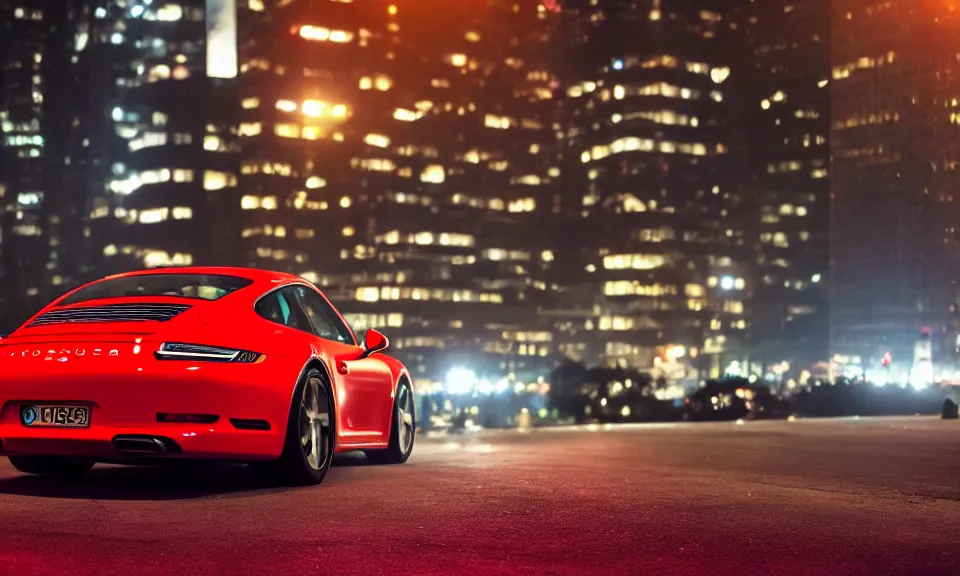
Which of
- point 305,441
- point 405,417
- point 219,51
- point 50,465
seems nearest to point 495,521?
point 305,441

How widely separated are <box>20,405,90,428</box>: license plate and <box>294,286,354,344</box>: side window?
2081 mm

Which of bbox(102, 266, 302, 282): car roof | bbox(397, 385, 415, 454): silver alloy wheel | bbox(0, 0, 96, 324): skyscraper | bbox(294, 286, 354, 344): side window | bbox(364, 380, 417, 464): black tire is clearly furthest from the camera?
bbox(0, 0, 96, 324): skyscraper

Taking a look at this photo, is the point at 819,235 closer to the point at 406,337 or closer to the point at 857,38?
the point at 857,38

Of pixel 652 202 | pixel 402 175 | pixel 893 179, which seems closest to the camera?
pixel 402 175

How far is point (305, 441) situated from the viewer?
782 cm

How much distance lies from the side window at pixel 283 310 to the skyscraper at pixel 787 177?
152 metres

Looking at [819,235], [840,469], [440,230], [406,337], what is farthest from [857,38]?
[840,469]

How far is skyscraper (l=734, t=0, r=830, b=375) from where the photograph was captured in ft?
533

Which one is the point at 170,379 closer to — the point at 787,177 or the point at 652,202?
the point at 652,202

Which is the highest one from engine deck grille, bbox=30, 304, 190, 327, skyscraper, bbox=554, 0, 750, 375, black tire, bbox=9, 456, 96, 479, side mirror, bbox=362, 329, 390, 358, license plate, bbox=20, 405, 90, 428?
skyscraper, bbox=554, 0, 750, 375

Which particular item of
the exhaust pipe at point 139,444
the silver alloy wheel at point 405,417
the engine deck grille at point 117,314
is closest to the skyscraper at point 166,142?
the silver alloy wheel at point 405,417

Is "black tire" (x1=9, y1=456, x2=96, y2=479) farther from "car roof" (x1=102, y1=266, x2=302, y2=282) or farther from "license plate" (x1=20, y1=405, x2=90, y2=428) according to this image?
"car roof" (x1=102, y1=266, x2=302, y2=282)

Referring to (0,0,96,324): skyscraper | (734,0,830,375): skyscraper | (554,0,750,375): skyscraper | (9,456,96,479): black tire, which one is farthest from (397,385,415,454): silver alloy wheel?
(734,0,830,375): skyscraper

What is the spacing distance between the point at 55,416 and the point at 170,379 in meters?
0.74
